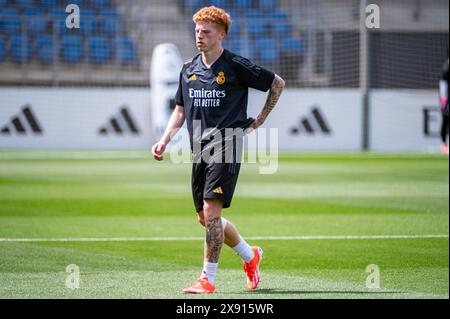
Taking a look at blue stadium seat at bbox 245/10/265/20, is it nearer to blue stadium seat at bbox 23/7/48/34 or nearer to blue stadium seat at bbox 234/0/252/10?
blue stadium seat at bbox 234/0/252/10

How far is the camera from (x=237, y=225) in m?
12.3

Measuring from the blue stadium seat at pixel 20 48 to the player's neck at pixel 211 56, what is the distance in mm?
23637

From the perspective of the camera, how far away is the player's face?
740 cm

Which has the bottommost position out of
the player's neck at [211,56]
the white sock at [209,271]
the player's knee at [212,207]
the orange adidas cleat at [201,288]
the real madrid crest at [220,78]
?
the orange adidas cleat at [201,288]

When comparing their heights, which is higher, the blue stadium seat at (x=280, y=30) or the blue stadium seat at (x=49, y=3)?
the blue stadium seat at (x=49, y=3)

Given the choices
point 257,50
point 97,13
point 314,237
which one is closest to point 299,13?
point 257,50

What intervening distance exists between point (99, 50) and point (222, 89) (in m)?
23.7

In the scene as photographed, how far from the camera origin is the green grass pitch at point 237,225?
7.63 metres

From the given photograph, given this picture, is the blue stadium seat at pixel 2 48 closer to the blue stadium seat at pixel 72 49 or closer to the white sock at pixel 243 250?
the blue stadium seat at pixel 72 49

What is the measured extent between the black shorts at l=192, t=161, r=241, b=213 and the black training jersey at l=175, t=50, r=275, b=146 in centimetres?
30

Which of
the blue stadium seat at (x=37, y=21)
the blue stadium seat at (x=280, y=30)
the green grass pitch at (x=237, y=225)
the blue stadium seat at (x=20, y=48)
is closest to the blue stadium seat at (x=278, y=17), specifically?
the blue stadium seat at (x=280, y=30)

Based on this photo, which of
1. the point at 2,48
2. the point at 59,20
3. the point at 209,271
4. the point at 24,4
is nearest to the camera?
the point at 209,271

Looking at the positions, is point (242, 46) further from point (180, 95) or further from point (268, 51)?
point (180, 95)

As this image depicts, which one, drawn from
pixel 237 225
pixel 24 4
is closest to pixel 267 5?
pixel 24 4
